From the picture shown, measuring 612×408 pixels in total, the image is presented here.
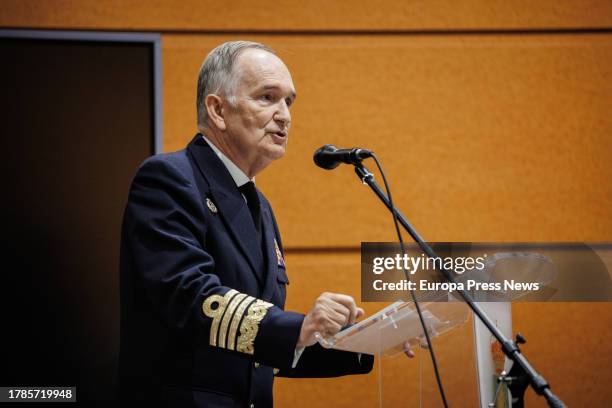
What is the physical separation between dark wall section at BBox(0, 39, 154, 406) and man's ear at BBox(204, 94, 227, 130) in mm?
978

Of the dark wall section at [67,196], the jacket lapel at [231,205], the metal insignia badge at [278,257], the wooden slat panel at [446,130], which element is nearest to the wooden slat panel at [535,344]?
the wooden slat panel at [446,130]

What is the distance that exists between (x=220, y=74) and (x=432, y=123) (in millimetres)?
1201

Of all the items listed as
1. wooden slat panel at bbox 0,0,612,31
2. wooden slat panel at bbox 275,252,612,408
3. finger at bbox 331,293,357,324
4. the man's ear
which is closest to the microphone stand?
finger at bbox 331,293,357,324

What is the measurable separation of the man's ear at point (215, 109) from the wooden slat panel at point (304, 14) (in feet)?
3.46

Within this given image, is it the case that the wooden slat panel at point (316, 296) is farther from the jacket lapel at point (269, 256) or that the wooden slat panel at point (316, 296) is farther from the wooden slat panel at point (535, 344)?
the jacket lapel at point (269, 256)

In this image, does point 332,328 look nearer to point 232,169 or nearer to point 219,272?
point 219,272

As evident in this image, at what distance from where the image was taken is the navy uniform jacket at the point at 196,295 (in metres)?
1.25

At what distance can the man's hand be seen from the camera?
118 centimetres

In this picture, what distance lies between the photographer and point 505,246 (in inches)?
103

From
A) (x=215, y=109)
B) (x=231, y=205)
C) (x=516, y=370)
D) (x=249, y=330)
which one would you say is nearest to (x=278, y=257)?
(x=231, y=205)

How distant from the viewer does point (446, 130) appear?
2.66 metres

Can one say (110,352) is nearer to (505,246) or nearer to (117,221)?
(117,221)

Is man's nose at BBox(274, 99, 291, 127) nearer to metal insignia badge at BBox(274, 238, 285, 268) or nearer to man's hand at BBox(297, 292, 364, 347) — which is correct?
metal insignia badge at BBox(274, 238, 285, 268)

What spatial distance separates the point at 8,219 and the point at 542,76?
1.94 meters
